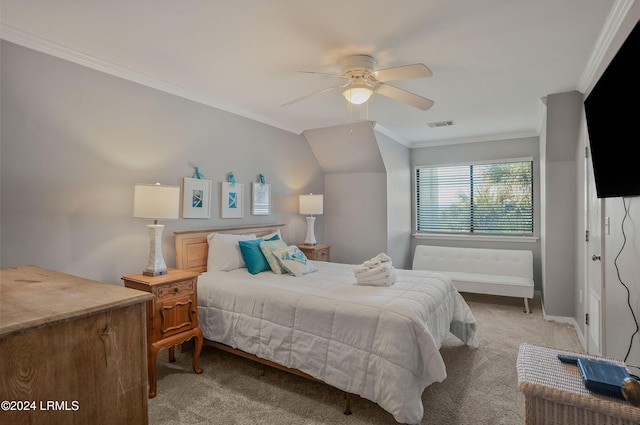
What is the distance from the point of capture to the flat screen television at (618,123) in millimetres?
1449

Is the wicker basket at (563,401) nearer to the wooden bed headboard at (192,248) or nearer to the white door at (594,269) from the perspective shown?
the white door at (594,269)

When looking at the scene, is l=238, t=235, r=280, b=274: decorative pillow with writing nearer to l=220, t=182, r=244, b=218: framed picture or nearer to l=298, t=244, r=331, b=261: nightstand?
l=220, t=182, r=244, b=218: framed picture

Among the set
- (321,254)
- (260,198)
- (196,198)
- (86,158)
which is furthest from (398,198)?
(86,158)

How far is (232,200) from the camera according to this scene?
3832 millimetres

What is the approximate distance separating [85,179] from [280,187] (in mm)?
2380

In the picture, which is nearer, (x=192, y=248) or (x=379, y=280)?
(x=379, y=280)

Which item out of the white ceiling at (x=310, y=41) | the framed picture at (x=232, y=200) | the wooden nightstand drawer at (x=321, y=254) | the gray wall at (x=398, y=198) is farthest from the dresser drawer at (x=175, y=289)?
the gray wall at (x=398, y=198)

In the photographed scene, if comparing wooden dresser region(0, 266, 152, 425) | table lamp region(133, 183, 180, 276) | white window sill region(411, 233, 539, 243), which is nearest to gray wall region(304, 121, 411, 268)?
white window sill region(411, 233, 539, 243)

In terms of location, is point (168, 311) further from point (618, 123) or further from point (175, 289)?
point (618, 123)

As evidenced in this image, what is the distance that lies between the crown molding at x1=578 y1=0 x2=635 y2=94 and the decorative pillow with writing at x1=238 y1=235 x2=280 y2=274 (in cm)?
316

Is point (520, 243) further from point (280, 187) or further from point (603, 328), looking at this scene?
point (280, 187)

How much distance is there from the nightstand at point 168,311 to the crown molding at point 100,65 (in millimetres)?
1692

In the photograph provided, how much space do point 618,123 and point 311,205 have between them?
3462mm

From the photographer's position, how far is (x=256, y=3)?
1904 millimetres
